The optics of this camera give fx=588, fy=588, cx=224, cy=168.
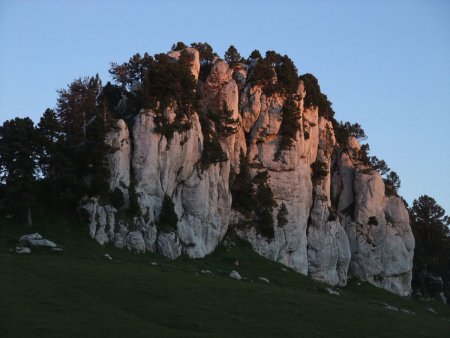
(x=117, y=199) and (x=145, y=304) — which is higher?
(x=117, y=199)

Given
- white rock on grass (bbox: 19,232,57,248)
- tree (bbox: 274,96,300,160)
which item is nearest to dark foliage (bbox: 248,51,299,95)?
tree (bbox: 274,96,300,160)

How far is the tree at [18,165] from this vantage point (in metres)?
65.7

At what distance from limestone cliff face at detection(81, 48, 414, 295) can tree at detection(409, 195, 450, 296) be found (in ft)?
46.9

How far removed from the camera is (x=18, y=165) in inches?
2623

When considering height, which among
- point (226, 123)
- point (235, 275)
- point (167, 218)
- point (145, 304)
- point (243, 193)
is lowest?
point (145, 304)

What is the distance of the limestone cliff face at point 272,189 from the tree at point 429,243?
46.9ft

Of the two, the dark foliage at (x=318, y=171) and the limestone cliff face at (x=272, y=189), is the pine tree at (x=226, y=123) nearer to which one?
the limestone cliff face at (x=272, y=189)

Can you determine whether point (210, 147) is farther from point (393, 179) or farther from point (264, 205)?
point (393, 179)

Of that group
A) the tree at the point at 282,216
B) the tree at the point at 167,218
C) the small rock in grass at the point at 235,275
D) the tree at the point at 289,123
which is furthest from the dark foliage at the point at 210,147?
the small rock in grass at the point at 235,275

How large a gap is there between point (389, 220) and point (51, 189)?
61391mm

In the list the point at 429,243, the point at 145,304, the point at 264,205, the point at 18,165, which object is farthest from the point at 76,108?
the point at 429,243

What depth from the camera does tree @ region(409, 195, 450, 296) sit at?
117000 mm

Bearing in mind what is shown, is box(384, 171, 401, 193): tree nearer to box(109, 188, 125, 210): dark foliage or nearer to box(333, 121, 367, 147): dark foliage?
box(333, 121, 367, 147): dark foliage

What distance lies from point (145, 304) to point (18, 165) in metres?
30.5
